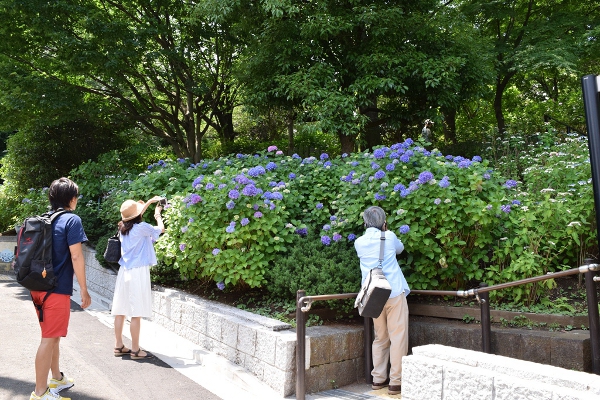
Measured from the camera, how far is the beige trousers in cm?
484

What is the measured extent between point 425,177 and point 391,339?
1638 millimetres

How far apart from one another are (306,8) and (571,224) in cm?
736

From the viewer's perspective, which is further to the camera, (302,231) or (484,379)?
(302,231)

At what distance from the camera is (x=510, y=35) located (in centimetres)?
1426

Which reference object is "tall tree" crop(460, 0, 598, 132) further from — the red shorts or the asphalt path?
the red shorts

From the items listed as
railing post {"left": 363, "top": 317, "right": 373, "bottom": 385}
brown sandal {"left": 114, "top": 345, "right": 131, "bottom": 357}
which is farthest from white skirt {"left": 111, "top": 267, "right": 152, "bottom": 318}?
railing post {"left": 363, "top": 317, "right": 373, "bottom": 385}

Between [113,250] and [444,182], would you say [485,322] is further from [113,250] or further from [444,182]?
[113,250]

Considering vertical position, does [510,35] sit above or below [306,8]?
above

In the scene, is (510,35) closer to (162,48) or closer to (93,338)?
(162,48)

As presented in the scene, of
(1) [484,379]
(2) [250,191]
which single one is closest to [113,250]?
(2) [250,191]

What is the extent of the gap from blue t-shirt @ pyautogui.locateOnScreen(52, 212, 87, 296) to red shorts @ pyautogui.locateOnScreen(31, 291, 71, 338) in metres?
0.07

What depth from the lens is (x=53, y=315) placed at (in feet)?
13.7

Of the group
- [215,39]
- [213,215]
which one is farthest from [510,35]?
[213,215]

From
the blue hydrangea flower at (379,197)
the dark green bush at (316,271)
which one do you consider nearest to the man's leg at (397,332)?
the dark green bush at (316,271)
